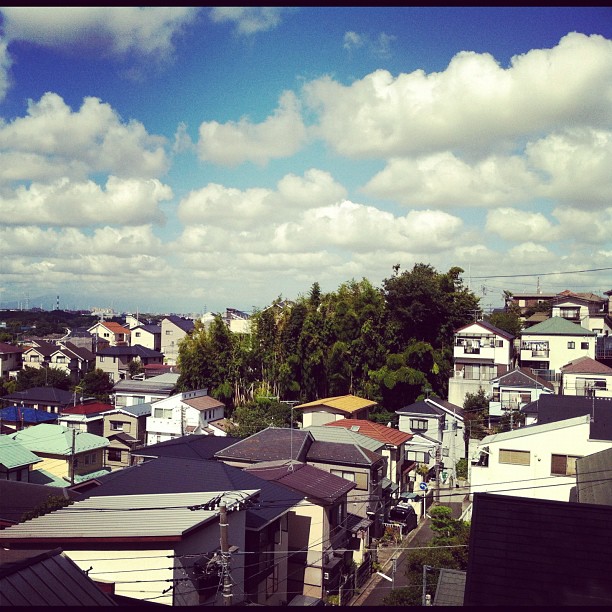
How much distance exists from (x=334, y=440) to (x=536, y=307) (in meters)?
24.2

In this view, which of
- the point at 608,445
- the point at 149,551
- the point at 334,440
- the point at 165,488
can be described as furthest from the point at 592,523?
the point at 334,440

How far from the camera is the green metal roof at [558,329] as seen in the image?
22.4 metres

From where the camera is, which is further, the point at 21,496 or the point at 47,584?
the point at 21,496

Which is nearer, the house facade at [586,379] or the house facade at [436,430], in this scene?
the house facade at [436,430]

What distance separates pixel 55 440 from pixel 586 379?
719 inches

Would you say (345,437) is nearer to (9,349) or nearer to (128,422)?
(128,422)

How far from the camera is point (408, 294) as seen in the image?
20.7m

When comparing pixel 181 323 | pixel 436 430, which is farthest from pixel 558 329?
pixel 181 323

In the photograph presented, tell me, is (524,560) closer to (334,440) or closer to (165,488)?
(165,488)

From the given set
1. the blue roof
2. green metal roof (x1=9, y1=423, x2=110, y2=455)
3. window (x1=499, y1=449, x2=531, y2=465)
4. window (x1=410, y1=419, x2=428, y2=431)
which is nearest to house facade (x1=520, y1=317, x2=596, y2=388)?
window (x1=410, y1=419, x2=428, y2=431)

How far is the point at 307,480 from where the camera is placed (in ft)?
32.9

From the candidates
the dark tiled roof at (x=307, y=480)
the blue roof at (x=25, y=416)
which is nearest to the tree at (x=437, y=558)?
the dark tiled roof at (x=307, y=480)

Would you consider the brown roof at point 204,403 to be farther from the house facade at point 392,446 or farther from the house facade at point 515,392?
the house facade at point 515,392

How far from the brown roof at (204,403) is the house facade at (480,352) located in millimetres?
9266
